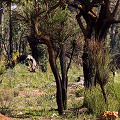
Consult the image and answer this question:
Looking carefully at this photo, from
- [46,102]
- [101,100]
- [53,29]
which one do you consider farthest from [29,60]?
[101,100]

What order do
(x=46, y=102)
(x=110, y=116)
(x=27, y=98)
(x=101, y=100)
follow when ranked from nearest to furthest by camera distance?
1. (x=110, y=116)
2. (x=101, y=100)
3. (x=46, y=102)
4. (x=27, y=98)

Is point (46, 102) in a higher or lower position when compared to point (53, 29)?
lower

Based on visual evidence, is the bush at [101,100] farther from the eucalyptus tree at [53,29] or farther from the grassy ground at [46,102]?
the eucalyptus tree at [53,29]

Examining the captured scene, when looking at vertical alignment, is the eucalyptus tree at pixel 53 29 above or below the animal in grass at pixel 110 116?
above

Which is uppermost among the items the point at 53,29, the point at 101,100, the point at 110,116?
the point at 53,29

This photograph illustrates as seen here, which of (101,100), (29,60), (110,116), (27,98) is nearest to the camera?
(110,116)

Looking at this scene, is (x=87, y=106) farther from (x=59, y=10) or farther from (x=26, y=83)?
(x=26, y=83)

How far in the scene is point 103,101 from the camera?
23.9 ft

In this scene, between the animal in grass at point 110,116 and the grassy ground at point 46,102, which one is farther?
the grassy ground at point 46,102

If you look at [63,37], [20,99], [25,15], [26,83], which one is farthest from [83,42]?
[26,83]

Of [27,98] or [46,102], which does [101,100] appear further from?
[27,98]

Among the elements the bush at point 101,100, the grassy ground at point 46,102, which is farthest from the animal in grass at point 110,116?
the bush at point 101,100

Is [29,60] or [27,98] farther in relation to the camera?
[29,60]

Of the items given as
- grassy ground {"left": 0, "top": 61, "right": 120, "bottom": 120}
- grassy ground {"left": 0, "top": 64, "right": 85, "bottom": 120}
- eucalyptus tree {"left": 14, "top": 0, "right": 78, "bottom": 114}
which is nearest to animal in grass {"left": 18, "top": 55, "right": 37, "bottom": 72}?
grassy ground {"left": 0, "top": 64, "right": 85, "bottom": 120}
